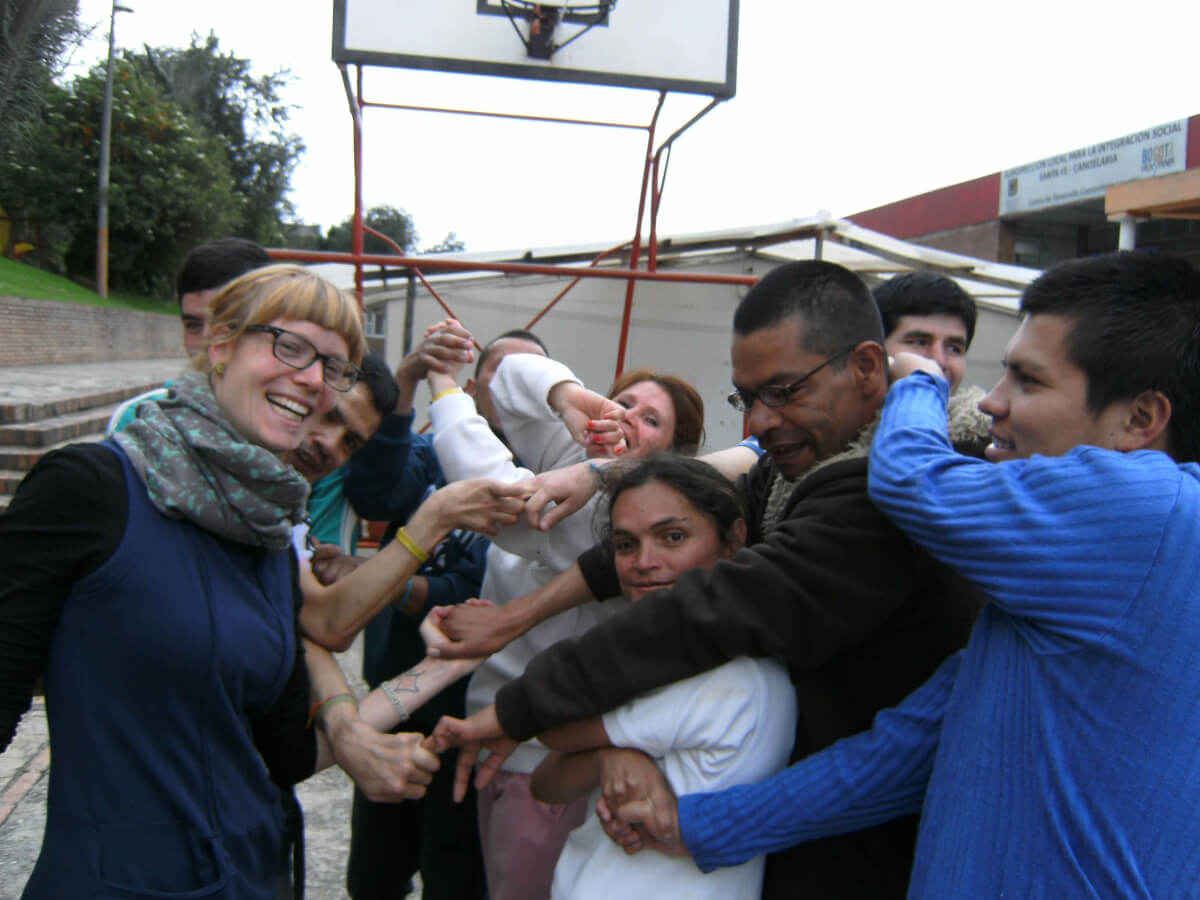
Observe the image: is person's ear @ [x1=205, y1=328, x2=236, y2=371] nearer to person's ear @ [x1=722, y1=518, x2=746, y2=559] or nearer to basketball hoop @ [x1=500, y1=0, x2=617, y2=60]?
person's ear @ [x1=722, y1=518, x2=746, y2=559]

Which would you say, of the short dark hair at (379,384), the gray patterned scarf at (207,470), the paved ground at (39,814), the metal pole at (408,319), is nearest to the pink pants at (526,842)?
the gray patterned scarf at (207,470)

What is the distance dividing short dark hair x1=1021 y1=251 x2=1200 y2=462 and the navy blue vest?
4.47ft

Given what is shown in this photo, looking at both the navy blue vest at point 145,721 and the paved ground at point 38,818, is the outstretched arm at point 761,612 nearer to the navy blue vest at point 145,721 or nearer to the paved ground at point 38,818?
the navy blue vest at point 145,721

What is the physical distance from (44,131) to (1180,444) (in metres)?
25.6

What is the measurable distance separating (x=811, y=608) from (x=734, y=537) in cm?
44

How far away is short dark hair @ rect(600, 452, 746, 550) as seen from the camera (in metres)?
1.70

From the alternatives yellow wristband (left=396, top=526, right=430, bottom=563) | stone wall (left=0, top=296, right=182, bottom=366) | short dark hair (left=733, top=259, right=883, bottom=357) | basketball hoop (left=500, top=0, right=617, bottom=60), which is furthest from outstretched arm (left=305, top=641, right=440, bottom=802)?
stone wall (left=0, top=296, right=182, bottom=366)

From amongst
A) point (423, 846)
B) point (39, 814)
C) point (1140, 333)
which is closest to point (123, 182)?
point (39, 814)

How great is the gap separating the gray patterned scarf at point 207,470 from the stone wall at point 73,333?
15969 millimetres

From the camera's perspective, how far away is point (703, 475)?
5.71ft

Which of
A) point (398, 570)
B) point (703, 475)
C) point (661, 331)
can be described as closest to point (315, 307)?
point (398, 570)

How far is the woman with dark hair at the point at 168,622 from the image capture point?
1294 millimetres

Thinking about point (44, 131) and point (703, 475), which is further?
point (44, 131)

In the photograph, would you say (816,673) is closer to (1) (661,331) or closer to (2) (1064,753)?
(2) (1064,753)
